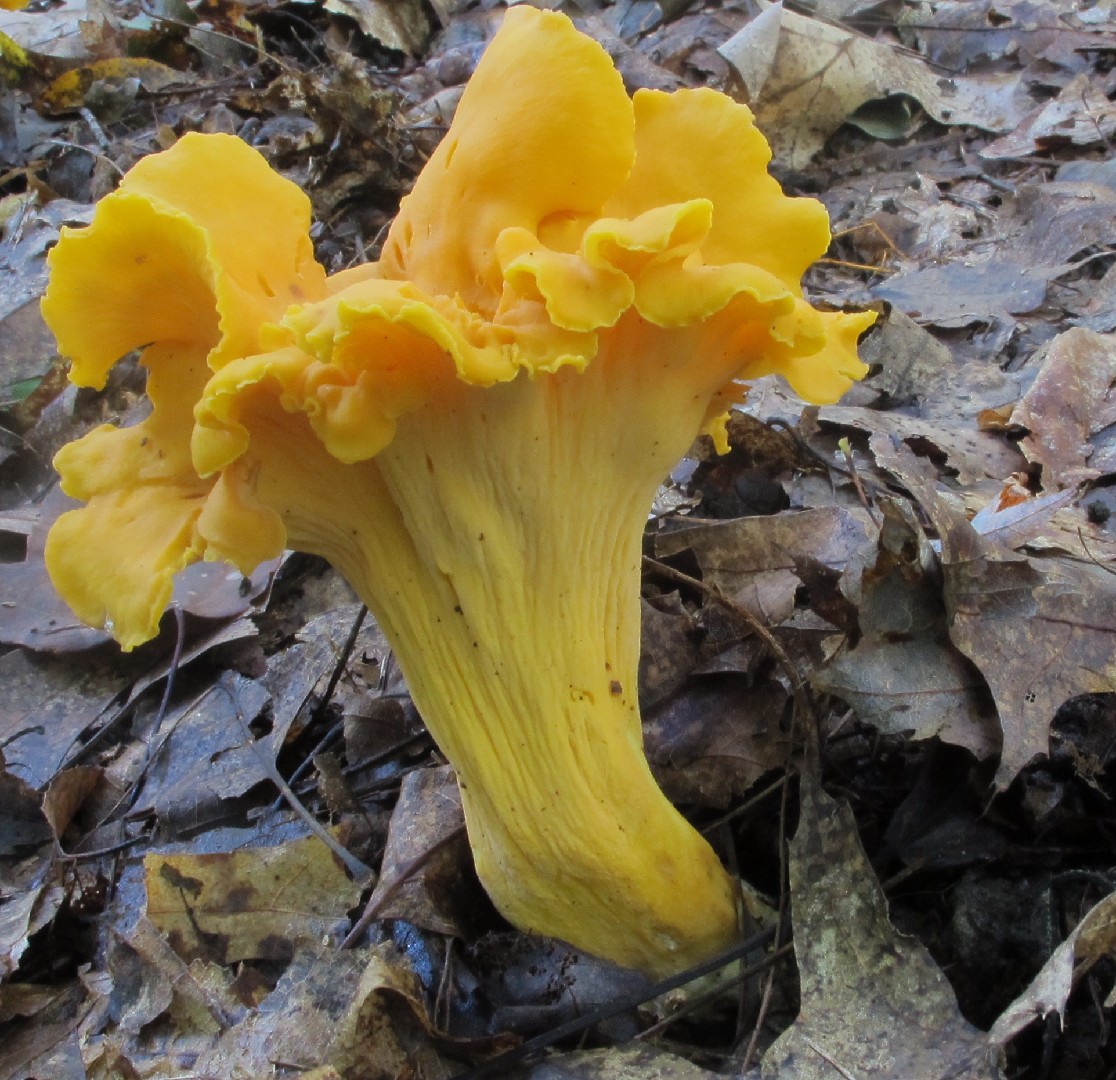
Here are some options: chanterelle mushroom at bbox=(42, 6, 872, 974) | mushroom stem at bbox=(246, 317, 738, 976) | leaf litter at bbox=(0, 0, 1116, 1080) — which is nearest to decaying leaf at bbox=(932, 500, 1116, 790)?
leaf litter at bbox=(0, 0, 1116, 1080)

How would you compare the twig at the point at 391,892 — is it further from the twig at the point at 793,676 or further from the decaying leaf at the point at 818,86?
the decaying leaf at the point at 818,86

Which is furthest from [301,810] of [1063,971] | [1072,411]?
[1072,411]

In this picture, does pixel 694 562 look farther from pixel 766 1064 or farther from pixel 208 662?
pixel 208 662

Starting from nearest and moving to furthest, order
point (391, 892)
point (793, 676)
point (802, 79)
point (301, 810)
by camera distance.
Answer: point (793, 676) < point (391, 892) < point (301, 810) < point (802, 79)

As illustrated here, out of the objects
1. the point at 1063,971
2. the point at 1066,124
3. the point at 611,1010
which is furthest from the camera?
the point at 1066,124

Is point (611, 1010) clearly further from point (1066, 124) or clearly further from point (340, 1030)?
point (1066, 124)

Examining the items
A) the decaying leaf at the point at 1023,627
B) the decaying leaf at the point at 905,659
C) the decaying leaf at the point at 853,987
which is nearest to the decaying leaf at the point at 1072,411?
the decaying leaf at the point at 1023,627
